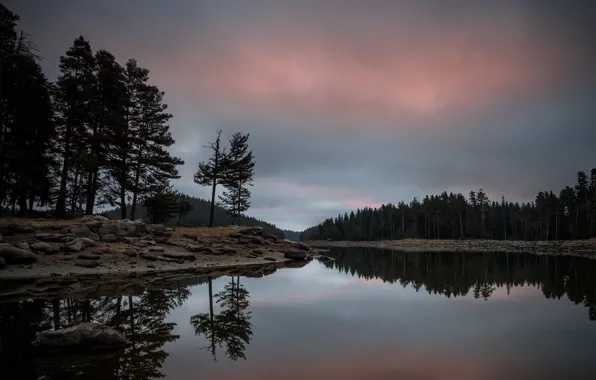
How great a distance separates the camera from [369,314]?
37.7 ft

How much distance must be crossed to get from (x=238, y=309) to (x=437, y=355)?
7.02 m

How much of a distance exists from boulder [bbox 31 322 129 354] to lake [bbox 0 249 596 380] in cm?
36

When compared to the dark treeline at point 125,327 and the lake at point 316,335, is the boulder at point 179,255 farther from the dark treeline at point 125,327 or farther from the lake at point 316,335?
the dark treeline at point 125,327

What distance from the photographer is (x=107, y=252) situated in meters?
21.5

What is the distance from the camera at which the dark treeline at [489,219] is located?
101375 millimetres

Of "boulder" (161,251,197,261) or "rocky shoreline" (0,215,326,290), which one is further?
"boulder" (161,251,197,261)

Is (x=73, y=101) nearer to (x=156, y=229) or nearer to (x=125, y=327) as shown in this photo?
(x=156, y=229)

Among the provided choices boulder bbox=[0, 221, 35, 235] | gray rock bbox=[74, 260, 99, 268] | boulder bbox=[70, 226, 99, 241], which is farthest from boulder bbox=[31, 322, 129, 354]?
boulder bbox=[0, 221, 35, 235]

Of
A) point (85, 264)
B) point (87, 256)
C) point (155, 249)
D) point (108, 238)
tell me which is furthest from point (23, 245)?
point (155, 249)

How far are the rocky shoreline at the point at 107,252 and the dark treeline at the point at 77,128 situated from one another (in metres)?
7.91

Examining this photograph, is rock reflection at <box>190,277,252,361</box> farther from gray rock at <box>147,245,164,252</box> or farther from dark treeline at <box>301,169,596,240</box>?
dark treeline at <box>301,169,596,240</box>

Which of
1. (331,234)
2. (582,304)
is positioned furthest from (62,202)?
(331,234)

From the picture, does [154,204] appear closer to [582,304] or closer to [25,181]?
[25,181]

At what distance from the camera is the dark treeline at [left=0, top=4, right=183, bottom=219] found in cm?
3012
